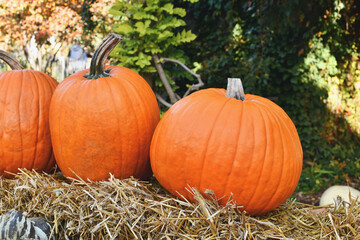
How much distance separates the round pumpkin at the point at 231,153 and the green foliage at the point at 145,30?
64.7 inches

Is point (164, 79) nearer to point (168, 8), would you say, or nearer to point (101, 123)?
point (168, 8)

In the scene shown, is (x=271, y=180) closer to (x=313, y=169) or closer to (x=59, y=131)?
(x=59, y=131)

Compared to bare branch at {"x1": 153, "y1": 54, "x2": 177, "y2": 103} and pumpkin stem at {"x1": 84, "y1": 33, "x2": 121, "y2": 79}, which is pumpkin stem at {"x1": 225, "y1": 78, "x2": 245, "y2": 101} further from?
bare branch at {"x1": 153, "y1": 54, "x2": 177, "y2": 103}

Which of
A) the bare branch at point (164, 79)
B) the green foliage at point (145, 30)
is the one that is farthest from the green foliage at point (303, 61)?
the green foliage at point (145, 30)

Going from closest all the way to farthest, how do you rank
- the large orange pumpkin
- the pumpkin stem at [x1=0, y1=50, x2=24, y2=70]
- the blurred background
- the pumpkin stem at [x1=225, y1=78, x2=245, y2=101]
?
the pumpkin stem at [x1=225, y1=78, x2=245, y2=101] → the large orange pumpkin → the pumpkin stem at [x1=0, y1=50, x2=24, y2=70] → the blurred background

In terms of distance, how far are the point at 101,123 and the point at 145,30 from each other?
156 centimetres

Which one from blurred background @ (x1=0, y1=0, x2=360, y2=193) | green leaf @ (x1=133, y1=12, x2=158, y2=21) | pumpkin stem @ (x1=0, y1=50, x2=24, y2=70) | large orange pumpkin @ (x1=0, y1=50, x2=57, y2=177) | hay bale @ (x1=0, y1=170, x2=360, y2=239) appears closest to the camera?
hay bale @ (x1=0, y1=170, x2=360, y2=239)

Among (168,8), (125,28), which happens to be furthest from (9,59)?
(168,8)

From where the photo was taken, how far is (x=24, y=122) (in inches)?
64.2

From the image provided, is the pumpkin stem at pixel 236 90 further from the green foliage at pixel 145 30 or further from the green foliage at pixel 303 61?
the green foliage at pixel 303 61

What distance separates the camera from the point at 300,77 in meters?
4.23

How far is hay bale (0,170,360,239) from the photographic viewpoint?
3.88 feet

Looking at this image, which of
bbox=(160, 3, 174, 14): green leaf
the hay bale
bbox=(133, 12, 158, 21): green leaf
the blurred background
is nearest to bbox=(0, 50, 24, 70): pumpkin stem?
the hay bale

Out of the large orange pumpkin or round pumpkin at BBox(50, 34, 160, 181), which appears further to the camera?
the large orange pumpkin
